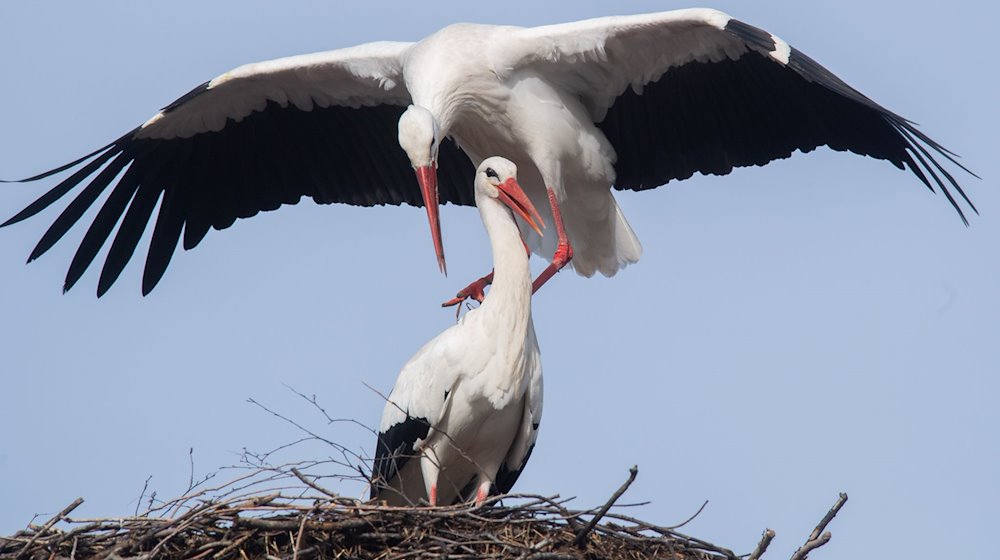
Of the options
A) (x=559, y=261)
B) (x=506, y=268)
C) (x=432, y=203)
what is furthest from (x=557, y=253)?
(x=506, y=268)

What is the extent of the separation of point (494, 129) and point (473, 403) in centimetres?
222

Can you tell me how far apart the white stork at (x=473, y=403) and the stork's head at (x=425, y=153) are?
69cm

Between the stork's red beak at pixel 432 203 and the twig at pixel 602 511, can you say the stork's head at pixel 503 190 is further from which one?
the twig at pixel 602 511

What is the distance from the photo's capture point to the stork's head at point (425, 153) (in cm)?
798

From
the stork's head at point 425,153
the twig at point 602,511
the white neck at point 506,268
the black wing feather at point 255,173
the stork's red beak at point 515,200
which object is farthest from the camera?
the black wing feather at point 255,173

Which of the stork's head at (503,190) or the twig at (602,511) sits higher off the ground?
the stork's head at (503,190)

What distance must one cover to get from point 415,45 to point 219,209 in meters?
1.66

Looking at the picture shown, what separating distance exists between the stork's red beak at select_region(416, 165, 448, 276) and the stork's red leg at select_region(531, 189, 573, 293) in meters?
0.91

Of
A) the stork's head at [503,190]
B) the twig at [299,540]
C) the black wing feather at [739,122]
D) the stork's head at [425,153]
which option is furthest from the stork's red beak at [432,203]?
the twig at [299,540]

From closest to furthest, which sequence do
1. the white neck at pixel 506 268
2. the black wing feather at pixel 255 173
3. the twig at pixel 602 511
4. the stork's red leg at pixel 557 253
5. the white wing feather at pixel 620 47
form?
the twig at pixel 602 511 < the white neck at pixel 506 268 < the white wing feather at pixel 620 47 < the stork's red leg at pixel 557 253 < the black wing feather at pixel 255 173

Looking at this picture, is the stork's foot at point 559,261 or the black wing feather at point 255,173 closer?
the stork's foot at point 559,261

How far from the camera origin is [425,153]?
8000 mm

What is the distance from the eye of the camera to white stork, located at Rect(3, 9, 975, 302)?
27.7 feet

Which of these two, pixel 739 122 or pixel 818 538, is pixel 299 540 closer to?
pixel 818 538
